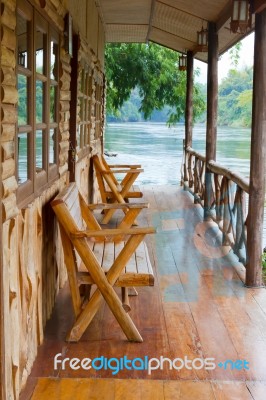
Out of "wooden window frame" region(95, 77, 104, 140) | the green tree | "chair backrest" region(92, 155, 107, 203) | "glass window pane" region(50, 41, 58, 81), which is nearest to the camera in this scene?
"glass window pane" region(50, 41, 58, 81)

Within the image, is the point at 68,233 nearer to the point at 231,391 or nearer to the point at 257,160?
the point at 231,391

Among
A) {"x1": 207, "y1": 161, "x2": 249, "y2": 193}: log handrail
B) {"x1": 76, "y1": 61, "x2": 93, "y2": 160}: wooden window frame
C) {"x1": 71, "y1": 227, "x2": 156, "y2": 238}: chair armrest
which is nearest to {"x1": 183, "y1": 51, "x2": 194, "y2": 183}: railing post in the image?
{"x1": 207, "y1": 161, "x2": 249, "y2": 193}: log handrail

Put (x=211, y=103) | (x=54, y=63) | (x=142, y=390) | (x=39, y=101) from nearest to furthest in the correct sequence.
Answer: (x=142, y=390)
(x=39, y=101)
(x=54, y=63)
(x=211, y=103)

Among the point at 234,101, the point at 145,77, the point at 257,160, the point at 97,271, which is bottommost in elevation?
the point at 97,271

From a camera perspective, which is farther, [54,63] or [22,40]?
[54,63]

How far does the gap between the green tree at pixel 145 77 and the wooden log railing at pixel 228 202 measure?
5168 millimetres

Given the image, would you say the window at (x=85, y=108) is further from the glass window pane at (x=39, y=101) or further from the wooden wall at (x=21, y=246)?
the glass window pane at (x=39, y=101)

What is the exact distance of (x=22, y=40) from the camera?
3.36 m

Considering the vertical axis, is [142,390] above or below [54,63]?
below

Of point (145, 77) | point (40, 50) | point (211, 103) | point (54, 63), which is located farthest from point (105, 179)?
point (145, 77)

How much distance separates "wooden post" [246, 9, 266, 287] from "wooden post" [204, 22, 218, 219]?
2.63 meters

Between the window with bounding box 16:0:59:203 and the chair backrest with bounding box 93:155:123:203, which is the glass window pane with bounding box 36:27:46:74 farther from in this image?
the chair backrest with bounding box 93:155:123:203

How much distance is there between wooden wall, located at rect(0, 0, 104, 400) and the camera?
2.58 m

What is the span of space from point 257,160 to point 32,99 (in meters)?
2.28
